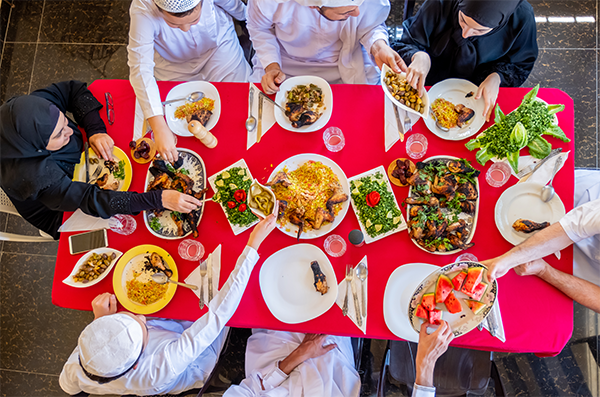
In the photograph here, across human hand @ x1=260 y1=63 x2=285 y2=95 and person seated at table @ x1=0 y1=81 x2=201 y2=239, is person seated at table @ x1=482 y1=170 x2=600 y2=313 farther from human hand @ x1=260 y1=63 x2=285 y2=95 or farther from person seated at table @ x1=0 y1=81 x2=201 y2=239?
person seated at table @ x1=0 y1=81 x2=201 y2=239

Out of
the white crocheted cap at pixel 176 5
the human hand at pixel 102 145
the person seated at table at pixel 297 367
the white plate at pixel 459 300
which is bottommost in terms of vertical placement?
the person seated at table at pixel 297 367

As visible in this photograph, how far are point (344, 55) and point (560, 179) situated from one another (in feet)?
5.12

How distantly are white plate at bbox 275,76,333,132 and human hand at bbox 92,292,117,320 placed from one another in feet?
4.75

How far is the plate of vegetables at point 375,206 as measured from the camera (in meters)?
1.98

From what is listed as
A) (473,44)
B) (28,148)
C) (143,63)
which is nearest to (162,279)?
(28,148)

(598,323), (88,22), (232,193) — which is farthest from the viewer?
(88,22)

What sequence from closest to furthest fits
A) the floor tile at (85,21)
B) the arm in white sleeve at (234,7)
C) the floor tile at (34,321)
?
1. the arm in white sleeve at (234,7)
2. the floor tile at (34,321)
3. the floor tile at (85,21)

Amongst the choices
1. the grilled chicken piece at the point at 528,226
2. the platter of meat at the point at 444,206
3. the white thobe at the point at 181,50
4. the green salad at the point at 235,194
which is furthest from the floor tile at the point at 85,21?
the grilled chicken piece at the point at 528,226

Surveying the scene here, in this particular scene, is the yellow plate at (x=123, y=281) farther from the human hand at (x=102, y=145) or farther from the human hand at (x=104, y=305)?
the human hand at (x=102, y=145)

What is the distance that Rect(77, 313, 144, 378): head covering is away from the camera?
1.86 m

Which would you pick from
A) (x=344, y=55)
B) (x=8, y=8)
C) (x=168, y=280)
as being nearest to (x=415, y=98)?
(x=344, y=55)

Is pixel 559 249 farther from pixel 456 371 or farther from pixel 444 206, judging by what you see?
pixel 456 371

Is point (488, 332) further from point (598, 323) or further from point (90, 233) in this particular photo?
point (90, 233)

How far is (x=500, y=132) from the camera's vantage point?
1920 mm
